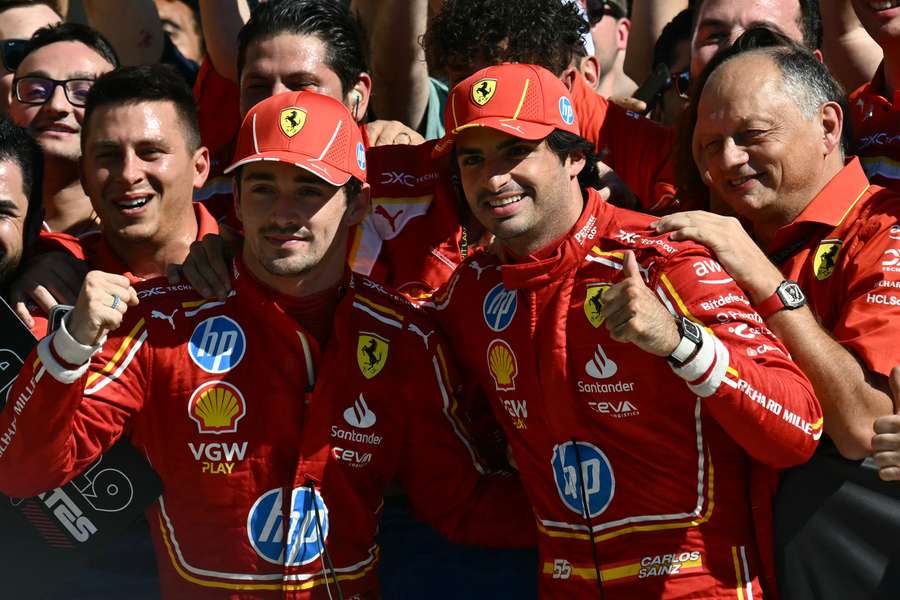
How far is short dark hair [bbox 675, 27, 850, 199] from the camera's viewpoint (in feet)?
13.4

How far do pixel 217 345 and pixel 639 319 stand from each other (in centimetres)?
144

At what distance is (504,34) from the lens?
460cm

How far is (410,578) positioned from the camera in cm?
441

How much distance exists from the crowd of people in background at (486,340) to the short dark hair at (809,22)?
18cm

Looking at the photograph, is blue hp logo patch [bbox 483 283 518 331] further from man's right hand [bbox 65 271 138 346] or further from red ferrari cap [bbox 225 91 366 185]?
man's right hand [bbox 65 271 138 346]

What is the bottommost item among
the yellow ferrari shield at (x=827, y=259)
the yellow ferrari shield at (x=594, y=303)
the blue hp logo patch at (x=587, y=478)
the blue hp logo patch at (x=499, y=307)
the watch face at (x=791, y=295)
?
the blue hp logo patch at (x=587, y=478)

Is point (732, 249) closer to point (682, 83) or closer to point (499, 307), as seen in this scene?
point (499, 307)

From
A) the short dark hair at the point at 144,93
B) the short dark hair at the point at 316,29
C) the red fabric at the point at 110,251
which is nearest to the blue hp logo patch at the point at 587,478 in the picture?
the red fabric at the point at 110,251

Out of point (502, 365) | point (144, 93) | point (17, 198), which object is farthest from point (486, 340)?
point (17, 198)

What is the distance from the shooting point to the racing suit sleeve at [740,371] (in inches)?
131

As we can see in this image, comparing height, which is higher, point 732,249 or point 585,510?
point 732,249

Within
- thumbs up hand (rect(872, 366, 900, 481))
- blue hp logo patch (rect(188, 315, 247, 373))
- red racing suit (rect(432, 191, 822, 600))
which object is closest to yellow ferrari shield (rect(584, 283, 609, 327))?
red racing suit (rect(432, 191, 822, 600))

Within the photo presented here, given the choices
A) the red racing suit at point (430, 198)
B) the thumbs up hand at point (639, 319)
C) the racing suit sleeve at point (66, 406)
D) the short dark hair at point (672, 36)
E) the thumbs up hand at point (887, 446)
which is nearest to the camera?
the thumbs up hand at point (639, 319)

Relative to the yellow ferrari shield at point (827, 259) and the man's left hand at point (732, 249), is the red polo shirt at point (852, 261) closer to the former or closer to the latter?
the yellow ferrari shield at point (827, 259)
